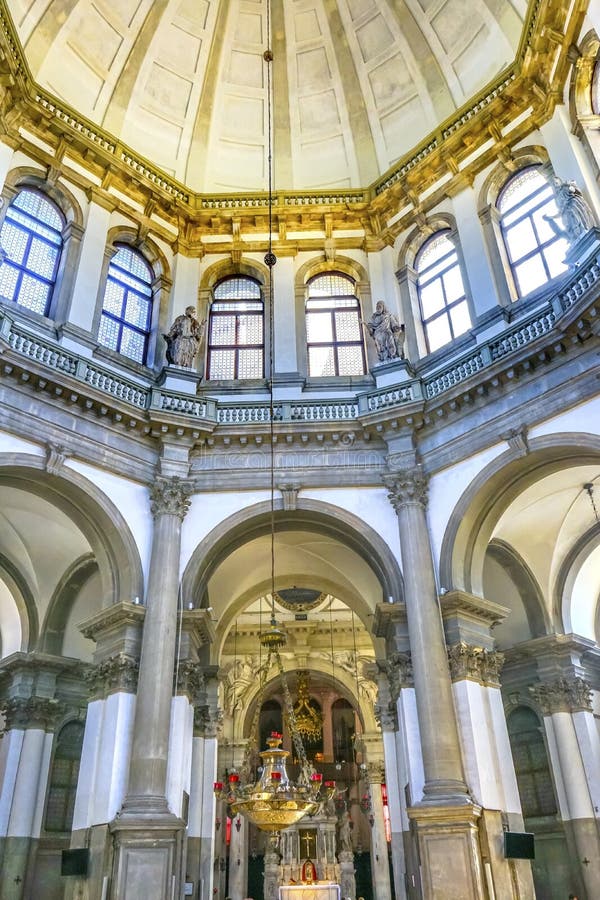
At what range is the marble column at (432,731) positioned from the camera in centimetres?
1120

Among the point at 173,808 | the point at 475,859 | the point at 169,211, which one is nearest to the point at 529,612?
the point at 475,859

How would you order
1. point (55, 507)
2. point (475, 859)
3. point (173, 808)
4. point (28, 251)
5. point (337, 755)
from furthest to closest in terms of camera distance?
point (337, 755)
point (28, 251)
point (55, 507)
point (173, 808)
point (475, 859)

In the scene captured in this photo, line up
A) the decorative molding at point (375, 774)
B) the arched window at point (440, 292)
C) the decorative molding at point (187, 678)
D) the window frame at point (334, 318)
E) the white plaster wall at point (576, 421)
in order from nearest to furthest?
1. the white plaster wall at point (576, 421)
2. the decorative molding at point (187, 678)
3. the arched window at point (440, 292)
4. the window frame at point (334, 318)
5. the decorative molding at point (375, 774)

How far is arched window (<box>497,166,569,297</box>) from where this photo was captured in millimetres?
15453

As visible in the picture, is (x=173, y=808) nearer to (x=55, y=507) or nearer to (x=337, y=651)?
(x=55, y=507)

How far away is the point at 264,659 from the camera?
87.7ft

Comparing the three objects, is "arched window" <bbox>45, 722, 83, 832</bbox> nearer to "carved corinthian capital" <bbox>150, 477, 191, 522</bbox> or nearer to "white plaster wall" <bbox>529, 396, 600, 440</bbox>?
"carved corinthian capital" <bbox>150, 477, 191, 522</bbox>

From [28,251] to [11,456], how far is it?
5.71 metres

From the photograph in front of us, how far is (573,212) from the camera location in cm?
1348

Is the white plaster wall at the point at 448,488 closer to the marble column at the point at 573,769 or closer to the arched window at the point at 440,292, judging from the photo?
the arched window at the point at 440,292

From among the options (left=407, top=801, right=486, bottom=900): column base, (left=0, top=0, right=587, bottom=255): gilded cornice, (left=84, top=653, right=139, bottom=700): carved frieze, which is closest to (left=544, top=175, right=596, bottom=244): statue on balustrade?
(left=0, top=0, right=587, bottom=255): gilded cornice

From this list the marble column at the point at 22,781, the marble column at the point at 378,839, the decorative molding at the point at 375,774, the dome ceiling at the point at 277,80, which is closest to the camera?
the marble column at the point at 22,781

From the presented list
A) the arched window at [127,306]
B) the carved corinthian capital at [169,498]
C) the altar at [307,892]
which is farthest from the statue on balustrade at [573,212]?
the altar at [307,892]

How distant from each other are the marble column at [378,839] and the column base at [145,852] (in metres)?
14.3
